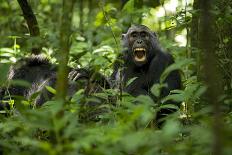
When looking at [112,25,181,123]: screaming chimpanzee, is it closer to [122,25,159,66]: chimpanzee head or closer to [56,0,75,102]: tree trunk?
[122,25,159,66]: chimpanzee head

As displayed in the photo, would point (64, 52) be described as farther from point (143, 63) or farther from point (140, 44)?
point (140, 44)

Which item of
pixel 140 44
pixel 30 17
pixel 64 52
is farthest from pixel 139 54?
pixel 64 52

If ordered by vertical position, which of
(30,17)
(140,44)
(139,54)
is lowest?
(139,54)

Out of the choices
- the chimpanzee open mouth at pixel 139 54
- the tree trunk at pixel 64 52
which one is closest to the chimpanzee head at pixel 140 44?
the chimpanzee open mouth at pixel 139 54

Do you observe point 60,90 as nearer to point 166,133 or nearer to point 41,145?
point 41,145

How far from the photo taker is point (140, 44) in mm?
7637

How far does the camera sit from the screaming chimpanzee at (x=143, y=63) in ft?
23.9

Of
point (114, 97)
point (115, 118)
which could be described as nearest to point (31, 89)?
point (114, 97)

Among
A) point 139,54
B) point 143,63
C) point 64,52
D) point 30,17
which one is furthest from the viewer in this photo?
point 139,54

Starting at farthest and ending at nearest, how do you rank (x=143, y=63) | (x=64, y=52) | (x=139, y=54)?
1. (x=139, y=54)
2. (x=143, y=63)
3. (x=64, y=52)

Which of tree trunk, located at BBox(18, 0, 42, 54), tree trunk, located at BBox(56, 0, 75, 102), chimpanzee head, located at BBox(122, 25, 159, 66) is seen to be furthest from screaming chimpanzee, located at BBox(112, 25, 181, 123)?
tree trunk, located at BBox(56, 0, 75, 102)

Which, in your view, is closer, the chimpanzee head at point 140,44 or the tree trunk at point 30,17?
the tree trunk at point 30,17

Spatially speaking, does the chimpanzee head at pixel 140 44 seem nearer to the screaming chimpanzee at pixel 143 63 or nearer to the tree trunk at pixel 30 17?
the screaming chimpanzee at pixel 143 63

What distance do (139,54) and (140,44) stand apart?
157 millimetres
